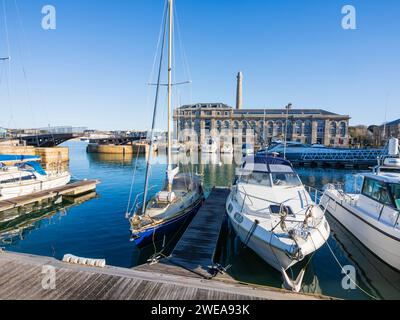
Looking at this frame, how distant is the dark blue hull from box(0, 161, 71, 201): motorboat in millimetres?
15011

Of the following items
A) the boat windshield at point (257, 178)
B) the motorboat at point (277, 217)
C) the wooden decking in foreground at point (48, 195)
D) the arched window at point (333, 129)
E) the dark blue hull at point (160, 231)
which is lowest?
the wooden decking in foreground at point (48, 195)

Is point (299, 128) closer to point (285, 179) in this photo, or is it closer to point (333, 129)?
point (333, 129)

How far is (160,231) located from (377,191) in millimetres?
11574

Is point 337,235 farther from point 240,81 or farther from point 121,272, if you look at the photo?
point 240,81

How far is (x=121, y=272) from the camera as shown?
7.35 meters

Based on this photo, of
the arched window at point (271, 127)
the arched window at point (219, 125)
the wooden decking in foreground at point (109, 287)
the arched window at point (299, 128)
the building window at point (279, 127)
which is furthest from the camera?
the arched window at point (219, 125)

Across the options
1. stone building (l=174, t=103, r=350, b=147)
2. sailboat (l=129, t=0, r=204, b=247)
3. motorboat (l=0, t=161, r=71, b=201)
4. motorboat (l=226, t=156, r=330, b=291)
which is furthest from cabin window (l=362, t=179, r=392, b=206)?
stone building (l=174, t=103, r=350, b=147)

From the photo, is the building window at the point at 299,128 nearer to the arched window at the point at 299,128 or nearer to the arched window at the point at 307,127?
the arched window at the point at 299,128

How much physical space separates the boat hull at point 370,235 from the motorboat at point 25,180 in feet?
77.2

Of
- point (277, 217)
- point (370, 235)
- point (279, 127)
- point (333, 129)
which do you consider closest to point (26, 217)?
point (277, 217)

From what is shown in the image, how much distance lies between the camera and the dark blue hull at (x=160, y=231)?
11086 mm

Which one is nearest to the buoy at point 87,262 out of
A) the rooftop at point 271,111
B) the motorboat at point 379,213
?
the motorboat at point 379,213
